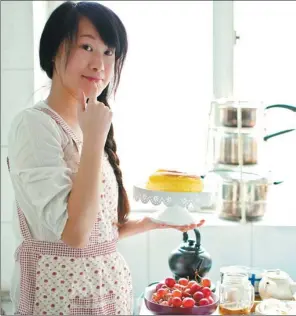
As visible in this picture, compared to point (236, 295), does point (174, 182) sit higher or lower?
higher

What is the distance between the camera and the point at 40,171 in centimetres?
56

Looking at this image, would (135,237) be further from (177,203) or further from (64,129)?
(64,129)

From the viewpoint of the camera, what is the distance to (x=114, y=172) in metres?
0.70

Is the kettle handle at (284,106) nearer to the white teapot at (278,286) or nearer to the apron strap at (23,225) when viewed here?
the white teapot at (278,286)

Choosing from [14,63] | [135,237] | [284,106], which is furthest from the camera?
[14,63]

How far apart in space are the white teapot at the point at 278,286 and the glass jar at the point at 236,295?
0.06ft

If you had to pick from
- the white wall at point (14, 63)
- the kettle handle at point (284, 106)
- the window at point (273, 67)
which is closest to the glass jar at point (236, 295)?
the window at point (273, 67)

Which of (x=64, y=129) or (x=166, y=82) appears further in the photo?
(x=166, y=82)

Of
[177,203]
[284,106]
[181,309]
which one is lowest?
[181,309]

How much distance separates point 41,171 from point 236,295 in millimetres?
253

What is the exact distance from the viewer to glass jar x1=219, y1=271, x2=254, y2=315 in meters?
0.60

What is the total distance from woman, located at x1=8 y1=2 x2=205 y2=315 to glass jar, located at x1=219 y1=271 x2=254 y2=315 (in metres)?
0.12

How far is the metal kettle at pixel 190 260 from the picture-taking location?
0.73 m

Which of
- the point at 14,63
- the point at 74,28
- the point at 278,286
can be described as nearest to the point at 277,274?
the point at 278,286
